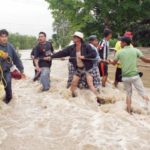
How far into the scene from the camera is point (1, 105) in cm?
1076

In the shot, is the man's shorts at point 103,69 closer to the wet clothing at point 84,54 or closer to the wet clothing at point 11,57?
the wet clothing at point 84,54

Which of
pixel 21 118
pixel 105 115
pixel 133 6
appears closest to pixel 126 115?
pixel 105 115

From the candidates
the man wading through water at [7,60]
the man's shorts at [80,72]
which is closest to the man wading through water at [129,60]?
the man's shorts at [80,72]

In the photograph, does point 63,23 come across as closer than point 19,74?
No

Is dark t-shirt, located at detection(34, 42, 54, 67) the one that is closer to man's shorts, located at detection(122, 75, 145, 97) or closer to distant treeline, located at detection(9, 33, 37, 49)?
man's shorts, located at detection(122, 75, 145, 97)

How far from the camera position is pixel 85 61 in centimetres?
1145

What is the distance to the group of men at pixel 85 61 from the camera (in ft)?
32.9

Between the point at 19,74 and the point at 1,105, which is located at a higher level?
the point at 19,74

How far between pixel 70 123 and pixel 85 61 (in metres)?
2.23

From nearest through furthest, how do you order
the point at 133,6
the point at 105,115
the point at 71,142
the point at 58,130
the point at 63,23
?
the point at 71,142 → the point at 58,130 → the point at 105,115 → the point at 133,6 → the point at 63,23

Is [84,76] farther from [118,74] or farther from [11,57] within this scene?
[11,57]

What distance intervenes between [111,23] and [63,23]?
42463 millimetres

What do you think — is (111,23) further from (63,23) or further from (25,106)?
(63,23)

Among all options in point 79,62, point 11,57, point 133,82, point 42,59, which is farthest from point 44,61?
point 133,82
